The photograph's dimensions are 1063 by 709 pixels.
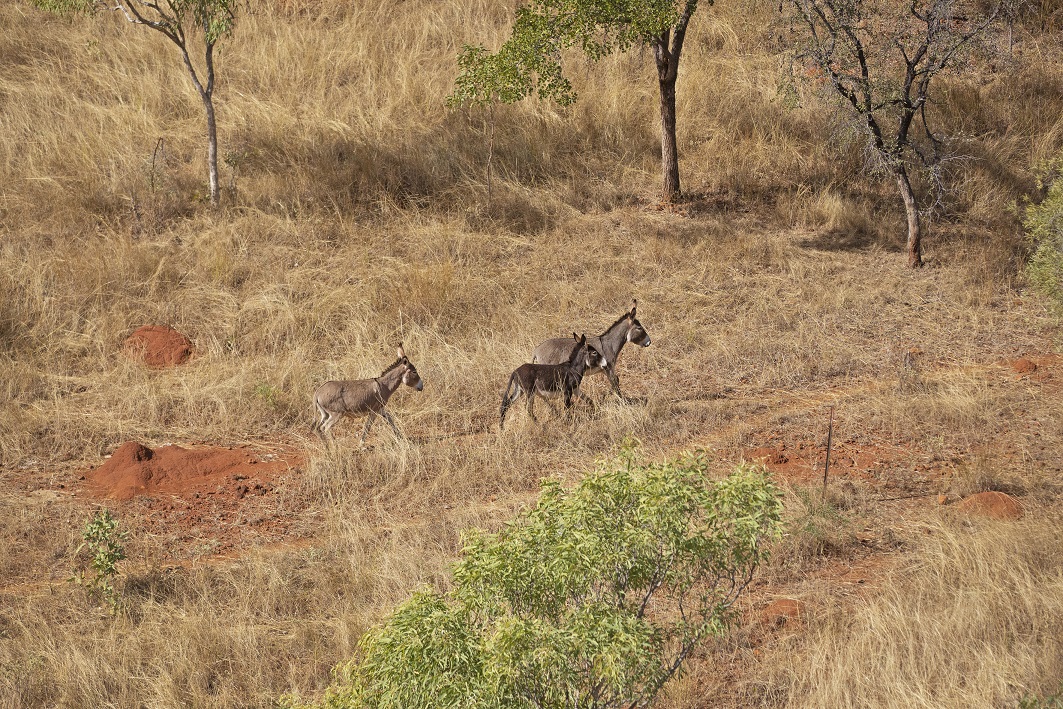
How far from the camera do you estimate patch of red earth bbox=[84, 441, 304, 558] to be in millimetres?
10758

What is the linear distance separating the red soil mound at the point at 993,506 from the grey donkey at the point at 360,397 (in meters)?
6.11

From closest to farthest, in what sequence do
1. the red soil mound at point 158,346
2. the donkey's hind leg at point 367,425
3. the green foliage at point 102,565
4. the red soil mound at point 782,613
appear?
the red soil mound at point 782,613, the green foliage at point 102,565, the donkey's hind leg at point 367,425, the red soil mound at point 158,346

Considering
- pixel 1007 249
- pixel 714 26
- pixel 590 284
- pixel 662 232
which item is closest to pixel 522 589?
pixel 590 284

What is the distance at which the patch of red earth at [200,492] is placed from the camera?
10.8 metres

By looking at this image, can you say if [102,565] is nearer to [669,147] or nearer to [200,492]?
[200,492]

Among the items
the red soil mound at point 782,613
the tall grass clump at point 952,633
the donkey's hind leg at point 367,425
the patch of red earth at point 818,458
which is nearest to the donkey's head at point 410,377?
the donkey's hind leg at point 367,425

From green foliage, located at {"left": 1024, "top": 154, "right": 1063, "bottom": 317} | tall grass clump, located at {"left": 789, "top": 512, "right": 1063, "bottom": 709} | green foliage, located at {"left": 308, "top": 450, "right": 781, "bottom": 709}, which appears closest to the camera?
green foliage, located at {"left": 308, "top": 450, "right": 781, "bottom": 709}

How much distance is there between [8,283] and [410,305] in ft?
19.0

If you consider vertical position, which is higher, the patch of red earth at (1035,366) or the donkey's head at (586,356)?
the donkey's head at (586,356)

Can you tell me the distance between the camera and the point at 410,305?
15750 millimetres

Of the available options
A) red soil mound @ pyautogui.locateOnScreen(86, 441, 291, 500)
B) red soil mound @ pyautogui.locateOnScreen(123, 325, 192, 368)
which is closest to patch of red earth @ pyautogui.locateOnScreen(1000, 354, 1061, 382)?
red soil mound @ pyautogui.locateOnScreen(86, 441, 291, 500)

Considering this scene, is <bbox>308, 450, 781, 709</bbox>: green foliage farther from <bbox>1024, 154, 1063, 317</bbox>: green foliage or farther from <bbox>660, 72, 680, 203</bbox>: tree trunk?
<bbox>660, 72, 680, 203</bbox>: tree trunk

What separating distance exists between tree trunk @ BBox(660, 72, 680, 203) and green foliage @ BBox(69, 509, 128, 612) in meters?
12.8

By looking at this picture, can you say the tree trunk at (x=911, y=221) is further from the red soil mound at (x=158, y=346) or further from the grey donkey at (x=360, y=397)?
the red soil mound at (x=158, y=346)
